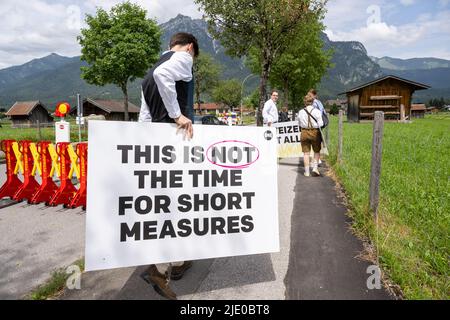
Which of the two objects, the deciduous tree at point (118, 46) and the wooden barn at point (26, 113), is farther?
the wooden barn at point (26, 113)

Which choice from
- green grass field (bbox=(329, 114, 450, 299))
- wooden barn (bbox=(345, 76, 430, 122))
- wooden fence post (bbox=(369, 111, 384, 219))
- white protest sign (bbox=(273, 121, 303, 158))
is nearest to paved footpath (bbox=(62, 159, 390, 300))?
green grass field (bbox=(329, 114, 450, 299))

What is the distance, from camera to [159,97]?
9.43ft

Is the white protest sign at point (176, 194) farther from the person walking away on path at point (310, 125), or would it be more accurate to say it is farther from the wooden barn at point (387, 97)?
the wooden barn at point (387, 97)

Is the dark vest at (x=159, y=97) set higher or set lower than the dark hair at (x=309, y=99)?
lower

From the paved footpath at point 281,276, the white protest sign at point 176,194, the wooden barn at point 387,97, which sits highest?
the wooden barn at point 387,97

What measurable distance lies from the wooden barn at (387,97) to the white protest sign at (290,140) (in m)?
32.3

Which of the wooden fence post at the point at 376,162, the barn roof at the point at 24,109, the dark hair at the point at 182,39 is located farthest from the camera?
the barn roof at the point at 24,109

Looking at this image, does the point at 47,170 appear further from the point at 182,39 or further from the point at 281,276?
the point at 281,276

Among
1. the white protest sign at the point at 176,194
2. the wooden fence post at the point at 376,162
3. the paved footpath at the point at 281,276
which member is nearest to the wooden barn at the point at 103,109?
the wooden fence post at the point at 376,162

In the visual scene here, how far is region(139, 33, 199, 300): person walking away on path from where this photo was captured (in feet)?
8.77

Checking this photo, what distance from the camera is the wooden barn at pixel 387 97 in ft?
125

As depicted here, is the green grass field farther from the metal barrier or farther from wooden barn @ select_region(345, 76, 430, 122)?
wooden barn @ select_region(345, 76, 430, 122)

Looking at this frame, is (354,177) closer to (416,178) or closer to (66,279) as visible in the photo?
(416,178)

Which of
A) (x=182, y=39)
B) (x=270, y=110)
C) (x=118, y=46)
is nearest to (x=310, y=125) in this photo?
(x=270, y=110)
